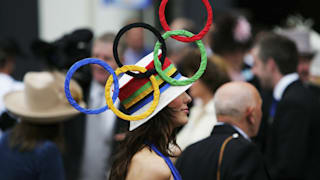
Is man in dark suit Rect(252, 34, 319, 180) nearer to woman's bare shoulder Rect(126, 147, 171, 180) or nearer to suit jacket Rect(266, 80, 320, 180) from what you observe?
suit jacket Rect(266, 80, 320, 180)

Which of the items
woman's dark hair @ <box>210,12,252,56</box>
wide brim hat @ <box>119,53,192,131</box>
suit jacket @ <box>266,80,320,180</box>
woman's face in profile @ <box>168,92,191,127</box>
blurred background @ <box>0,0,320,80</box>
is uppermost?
wide brim hat @ <box>119,53,192,131</box>

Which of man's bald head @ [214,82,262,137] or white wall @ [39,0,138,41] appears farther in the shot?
white wall @ [39,0,138,41]

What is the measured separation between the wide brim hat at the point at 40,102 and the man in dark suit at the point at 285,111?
163 centimetres

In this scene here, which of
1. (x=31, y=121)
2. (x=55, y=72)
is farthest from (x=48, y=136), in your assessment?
(x=55, y=72)

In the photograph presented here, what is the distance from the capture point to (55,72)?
3863 millimetres

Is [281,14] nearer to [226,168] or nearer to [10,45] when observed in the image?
[10,45]

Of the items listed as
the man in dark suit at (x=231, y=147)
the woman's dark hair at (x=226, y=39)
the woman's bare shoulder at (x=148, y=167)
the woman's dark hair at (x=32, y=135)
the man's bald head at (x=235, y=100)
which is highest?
the woman's bare shoulder at (x=148, y=167)

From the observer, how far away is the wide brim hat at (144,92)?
7.20ft

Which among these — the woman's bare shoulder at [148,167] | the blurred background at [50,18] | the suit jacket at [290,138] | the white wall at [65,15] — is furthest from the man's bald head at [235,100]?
the white wall at [65,15]

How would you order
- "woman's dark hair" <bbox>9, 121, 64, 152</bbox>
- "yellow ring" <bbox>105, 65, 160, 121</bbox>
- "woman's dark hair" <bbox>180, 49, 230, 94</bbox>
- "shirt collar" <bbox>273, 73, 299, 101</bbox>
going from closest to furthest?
"yellow ring" <bbox>105, 65, 160, 121</bbox> < "woman's dark hair" <bbox>9, 121, 64, 152</bbox> < "woman's dark hair" <bbox>180, 49, 230, 94</bbox> < "shirt collar" <bbox>273, 73, 299, 101</bbox>

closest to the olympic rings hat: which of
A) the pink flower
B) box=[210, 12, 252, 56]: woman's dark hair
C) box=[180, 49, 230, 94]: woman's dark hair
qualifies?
box=[180, 49, 230, 94]: woman's dark hair

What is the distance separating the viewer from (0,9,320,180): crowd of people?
2.30 metres

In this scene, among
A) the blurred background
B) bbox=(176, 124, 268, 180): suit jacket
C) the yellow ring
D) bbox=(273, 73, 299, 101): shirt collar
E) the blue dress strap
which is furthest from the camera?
the blurred background

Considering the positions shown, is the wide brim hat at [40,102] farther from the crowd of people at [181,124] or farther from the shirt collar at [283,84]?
the shirt collar at [283,84]
